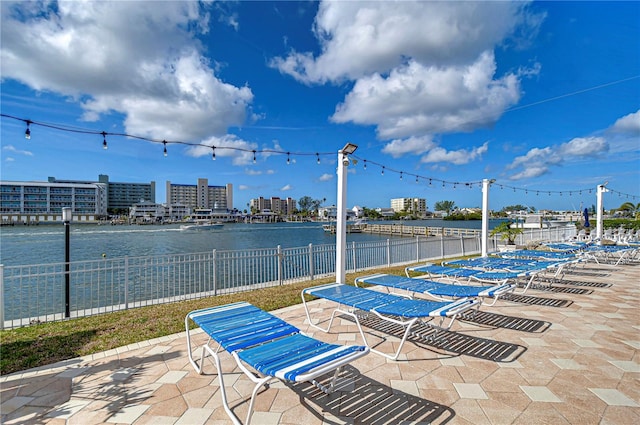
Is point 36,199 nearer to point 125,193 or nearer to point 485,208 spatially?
point 125,193

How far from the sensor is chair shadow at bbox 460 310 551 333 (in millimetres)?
4277

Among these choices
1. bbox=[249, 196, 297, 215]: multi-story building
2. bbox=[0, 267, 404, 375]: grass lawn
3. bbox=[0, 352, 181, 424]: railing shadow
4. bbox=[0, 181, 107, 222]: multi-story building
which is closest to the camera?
bbox=[0, 352, 181, 424]: railing shadow

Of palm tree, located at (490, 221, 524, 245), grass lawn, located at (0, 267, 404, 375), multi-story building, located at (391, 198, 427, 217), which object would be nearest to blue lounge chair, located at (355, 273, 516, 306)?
grass lawn, located at (0, 267, 404, 375)

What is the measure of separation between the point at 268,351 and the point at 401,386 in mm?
1311

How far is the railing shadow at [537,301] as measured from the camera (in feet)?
18.0

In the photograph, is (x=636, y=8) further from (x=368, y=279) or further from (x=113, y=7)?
(x=113, y=7)

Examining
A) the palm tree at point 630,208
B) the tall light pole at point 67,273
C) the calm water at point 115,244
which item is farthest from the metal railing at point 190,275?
the palm tree at point 630,208

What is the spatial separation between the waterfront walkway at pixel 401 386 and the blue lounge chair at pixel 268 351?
253mm

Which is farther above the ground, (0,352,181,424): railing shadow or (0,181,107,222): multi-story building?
(0,181,107,222): multi-story building

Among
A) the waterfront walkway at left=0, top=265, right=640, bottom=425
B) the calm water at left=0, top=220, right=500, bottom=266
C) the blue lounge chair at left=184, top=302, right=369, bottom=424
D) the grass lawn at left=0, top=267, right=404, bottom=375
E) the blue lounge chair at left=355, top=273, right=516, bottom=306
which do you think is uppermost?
the blue lounge chair at left=184, top=302, right=369, bottom=424

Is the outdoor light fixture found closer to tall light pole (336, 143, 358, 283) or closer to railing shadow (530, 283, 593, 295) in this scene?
tall light pole (336, 143, 358, 283)

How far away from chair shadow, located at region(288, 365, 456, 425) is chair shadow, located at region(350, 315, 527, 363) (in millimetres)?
1181

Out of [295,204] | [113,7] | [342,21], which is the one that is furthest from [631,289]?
[295,204]

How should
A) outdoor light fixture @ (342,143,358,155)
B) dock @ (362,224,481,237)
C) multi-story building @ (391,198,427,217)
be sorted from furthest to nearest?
multi-story building @ (391,198,427,217), dock @ (362,224,481,237), outdoor light fixture @ (342,143,358,155)
